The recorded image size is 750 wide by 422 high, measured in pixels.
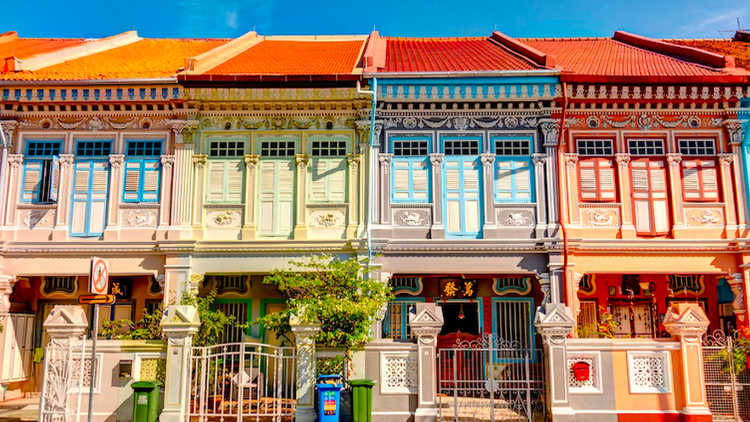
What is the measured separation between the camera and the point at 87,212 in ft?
49.3

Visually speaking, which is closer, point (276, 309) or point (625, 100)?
point (625, 100)

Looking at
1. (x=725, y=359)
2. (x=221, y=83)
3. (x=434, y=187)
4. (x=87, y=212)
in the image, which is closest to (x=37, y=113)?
(x=87, y=212)

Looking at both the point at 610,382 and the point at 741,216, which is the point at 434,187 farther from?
the point at 741,216

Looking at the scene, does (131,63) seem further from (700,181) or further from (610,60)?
→ (700,181)

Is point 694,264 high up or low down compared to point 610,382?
up

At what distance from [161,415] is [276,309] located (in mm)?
5539

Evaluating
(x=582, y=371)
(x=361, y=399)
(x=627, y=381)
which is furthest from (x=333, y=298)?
(x=627, y=381)

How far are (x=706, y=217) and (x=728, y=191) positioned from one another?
0.78 m

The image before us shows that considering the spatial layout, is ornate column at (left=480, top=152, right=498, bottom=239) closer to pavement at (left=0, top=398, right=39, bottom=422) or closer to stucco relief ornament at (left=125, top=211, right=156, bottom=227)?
stucco relief ornament at (left=125, top=211, right=156, bottom=227)

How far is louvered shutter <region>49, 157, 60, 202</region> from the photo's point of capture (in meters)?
14.8

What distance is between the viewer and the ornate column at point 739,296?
14445 millimetres

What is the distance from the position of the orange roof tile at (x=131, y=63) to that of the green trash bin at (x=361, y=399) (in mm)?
8517

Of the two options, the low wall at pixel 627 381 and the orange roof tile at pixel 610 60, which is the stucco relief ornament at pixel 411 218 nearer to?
the low wall at pixel 627 381

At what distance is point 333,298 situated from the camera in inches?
486
